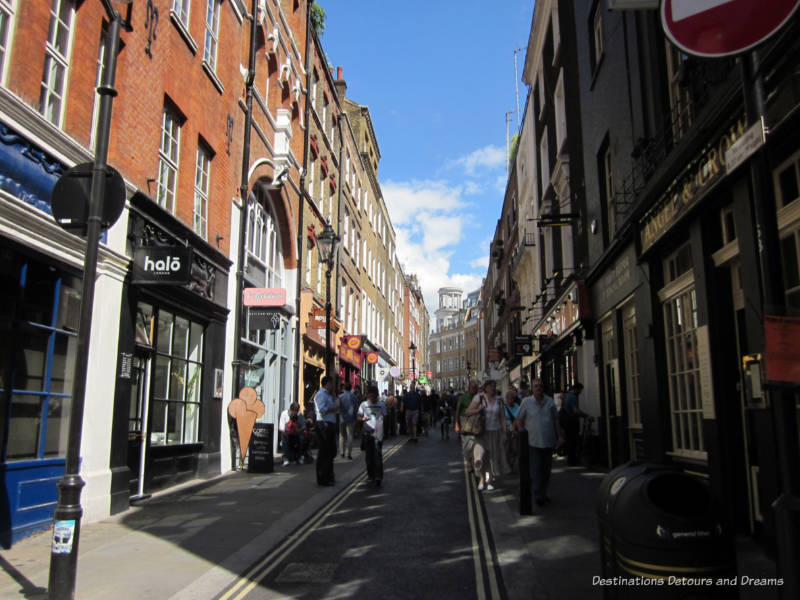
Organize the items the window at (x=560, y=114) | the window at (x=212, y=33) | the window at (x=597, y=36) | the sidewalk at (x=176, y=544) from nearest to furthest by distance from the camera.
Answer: the sidewalk at (x=176, y=544) < the window at (x=212, y=33) < the window at (x=597, y=36) < the window at (x=560, y=114)

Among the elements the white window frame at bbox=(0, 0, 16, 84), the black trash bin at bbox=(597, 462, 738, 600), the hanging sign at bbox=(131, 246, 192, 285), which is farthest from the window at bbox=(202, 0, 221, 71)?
the black trash bin at bbox=(597, 462, 738, 600)

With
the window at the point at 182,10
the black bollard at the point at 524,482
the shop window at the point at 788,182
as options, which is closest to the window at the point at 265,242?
the window at the point at 182,10

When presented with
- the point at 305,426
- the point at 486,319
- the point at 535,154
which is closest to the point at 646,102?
the point at 305,426

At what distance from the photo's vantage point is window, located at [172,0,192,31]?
11.2 metres

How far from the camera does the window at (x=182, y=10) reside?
1116 cm

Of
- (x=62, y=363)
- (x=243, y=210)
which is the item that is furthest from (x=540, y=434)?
(x=243, y=210)

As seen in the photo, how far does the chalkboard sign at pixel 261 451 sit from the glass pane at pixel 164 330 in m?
3.08

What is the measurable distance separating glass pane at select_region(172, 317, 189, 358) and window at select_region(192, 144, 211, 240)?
1877mm

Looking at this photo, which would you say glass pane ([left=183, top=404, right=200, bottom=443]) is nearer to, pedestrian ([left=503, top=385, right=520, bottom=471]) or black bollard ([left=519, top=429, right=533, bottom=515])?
pedestrian ([left=503, top=385, right=520, bottom=471])

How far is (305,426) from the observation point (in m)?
15.3

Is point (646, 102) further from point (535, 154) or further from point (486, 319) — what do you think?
point (486, 319)

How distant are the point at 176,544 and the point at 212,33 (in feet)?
34.8

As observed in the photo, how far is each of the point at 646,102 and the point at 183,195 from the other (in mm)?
8217

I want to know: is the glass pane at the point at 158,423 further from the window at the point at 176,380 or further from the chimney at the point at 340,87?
the chimney at the point at 340,87
